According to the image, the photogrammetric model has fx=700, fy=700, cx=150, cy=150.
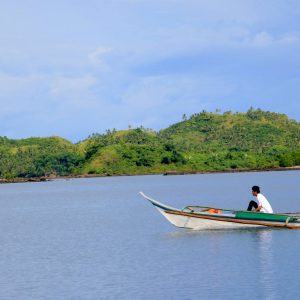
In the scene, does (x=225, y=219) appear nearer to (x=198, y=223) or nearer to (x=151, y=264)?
(x=198, y=223)

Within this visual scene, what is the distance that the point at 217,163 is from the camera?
599 ft

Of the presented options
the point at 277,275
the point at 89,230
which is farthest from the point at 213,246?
the point at 89,230

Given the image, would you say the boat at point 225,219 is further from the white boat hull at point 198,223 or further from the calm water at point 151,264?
the calm water at point 151,264

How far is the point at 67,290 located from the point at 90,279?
1.74 m

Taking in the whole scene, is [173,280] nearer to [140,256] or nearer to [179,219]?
[140,256]

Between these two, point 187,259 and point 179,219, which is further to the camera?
point 179,219

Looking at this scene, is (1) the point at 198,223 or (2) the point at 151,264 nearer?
(2) the point at 151,264

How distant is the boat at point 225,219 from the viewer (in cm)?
3172

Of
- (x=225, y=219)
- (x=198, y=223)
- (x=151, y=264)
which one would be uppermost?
(x=225, y=219)

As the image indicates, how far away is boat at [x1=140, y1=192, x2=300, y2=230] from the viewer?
31719mm

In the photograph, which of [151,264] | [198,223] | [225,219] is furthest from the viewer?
[198,223]

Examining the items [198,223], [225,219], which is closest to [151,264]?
[198,223]

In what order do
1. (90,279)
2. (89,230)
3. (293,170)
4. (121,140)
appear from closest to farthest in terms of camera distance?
Answer: (90,279), (89,230), (293,170), (121,140)

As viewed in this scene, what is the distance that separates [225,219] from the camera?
3209cm
